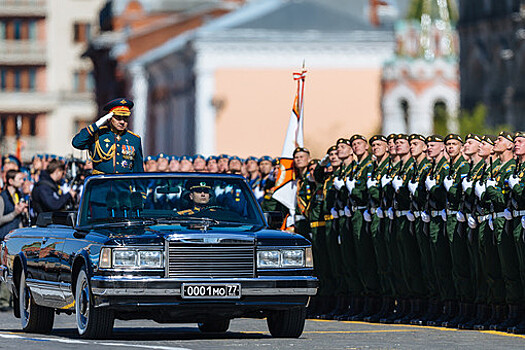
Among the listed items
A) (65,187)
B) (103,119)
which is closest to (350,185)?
(103,119)

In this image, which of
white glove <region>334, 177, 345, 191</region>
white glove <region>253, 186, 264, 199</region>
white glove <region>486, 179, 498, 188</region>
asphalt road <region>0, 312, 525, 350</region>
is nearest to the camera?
asphalt road <region>0, 312, 525, 350</region>

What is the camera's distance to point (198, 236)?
1684cm

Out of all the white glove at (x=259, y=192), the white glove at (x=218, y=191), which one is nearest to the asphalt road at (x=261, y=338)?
the white glove at (x=218, y=191)

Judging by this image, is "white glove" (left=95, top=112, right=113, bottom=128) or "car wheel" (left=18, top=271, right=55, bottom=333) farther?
"white glove" (left=95, top=112, right=113, bottom=128)

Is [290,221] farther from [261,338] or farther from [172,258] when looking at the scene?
[172,258]

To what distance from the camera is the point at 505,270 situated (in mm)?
18938

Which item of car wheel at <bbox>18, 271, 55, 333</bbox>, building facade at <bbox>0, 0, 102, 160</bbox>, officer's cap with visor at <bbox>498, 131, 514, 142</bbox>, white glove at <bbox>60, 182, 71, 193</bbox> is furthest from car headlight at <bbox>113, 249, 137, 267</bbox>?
building facade at <bbox>0, 0, 102, 160</bbox>

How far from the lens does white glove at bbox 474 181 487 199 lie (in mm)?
19047

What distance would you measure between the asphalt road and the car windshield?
109 centimetres

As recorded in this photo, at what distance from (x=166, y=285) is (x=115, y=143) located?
10.4 ft

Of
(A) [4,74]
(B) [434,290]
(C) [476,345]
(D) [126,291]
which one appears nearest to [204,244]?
(D) [126,291]

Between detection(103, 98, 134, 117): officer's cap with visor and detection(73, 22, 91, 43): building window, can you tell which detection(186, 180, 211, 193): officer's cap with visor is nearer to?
detection(103, 98, 134, 117): officer's cap with visor

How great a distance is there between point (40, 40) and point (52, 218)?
329ft

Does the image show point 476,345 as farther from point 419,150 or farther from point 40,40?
point 40,40
